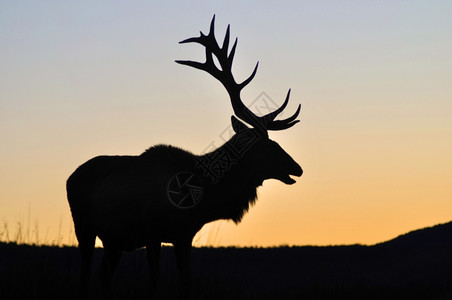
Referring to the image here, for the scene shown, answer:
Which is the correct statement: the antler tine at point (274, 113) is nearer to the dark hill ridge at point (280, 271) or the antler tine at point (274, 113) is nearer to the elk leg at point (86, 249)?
the dark hill ridge at point (280, 271)

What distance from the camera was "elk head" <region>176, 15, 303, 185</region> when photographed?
906 cm

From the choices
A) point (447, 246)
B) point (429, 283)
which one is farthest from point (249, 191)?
point (447, 246)

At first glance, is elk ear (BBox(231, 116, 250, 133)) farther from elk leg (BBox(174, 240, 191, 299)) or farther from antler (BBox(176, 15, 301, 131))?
elk leg (BBox(174, 240, 191, 299))

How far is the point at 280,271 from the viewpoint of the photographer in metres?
13.4

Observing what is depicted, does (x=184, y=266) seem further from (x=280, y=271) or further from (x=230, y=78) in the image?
(x=280, y=271)

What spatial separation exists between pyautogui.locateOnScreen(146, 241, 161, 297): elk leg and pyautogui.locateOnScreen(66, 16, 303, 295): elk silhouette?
0.01 meters

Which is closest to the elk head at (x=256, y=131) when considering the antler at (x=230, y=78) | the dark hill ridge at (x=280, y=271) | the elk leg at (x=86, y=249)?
the antler at (x=230, y=78)

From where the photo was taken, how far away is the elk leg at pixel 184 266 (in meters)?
8.05

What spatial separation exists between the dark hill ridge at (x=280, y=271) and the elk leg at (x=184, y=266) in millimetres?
114

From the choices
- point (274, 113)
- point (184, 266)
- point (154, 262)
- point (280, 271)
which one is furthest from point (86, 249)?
point (280, 271)

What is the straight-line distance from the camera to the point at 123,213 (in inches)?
360

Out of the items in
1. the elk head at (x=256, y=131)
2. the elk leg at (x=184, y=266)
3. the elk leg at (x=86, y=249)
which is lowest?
the elk leg at (x=184, y=266)

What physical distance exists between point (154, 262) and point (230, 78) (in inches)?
115

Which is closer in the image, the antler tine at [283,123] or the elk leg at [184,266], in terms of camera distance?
the elk leg at [184,266]
